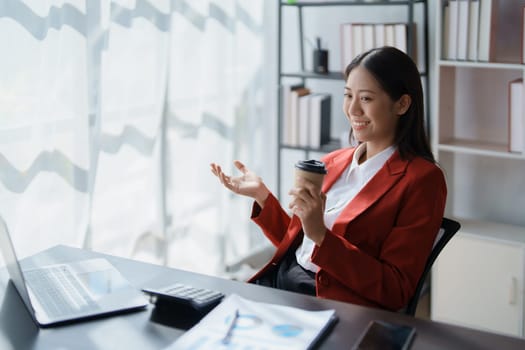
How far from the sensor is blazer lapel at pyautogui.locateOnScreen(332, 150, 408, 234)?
1997 millimetres

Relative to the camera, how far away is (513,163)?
3.41m

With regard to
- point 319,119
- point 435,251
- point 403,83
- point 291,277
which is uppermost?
point 403,83

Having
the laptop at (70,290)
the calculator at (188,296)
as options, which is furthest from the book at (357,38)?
the calculator at (188,296)

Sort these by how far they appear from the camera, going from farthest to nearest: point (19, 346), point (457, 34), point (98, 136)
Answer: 1. point (457, 34)
2. point (98, 136)
3. point (19, 346)

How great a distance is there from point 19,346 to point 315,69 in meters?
2.64

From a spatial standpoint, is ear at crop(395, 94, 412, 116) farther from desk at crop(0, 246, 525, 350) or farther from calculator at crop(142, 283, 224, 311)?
calculator at crop(142, 283, 224, 311)

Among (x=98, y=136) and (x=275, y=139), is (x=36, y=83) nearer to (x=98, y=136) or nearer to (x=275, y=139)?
(x=98, y=136)

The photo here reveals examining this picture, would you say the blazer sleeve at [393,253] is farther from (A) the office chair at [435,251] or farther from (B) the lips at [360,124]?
(B) the lips at [360,124]

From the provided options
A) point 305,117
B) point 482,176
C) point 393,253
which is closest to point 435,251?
point 393,253

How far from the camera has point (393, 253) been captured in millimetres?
1889

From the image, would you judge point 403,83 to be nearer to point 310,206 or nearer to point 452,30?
point 310,206

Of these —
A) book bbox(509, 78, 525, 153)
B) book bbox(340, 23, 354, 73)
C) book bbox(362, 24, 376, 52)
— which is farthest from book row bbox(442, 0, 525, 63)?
book bbox(340, 23, 354, 73)

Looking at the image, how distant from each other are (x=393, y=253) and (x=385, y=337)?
475 mm

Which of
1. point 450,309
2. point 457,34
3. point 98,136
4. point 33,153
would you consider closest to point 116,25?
point 98,136
